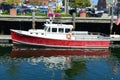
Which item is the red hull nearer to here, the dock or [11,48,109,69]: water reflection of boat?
[11,48,109,69]: water reflection of boat

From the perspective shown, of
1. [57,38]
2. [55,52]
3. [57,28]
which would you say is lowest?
[55,52]

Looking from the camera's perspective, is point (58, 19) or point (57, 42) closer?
point (57, 42)

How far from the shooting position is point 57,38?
55.0 metres

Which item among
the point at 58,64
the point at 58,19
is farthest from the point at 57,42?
the point at 58,64

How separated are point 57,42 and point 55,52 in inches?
112

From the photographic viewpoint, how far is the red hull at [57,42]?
5506 centimetres

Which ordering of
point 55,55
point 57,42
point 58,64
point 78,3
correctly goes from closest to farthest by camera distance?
point 58,64
point 55,55
point 57,42
point 78,3

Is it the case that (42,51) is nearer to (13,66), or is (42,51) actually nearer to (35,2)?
(13,66)

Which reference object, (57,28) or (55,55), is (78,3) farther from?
(55,55)

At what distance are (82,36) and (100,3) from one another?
109 metres

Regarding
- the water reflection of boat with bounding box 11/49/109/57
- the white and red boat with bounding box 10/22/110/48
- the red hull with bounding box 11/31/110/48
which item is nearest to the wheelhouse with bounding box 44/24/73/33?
the white and red boat with bounding box 10/22/110/48

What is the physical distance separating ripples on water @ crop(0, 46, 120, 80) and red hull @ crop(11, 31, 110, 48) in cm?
117

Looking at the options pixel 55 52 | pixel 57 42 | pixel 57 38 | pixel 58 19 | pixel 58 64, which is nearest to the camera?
pixel 58 64

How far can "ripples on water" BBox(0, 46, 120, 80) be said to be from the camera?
39006 mm
